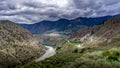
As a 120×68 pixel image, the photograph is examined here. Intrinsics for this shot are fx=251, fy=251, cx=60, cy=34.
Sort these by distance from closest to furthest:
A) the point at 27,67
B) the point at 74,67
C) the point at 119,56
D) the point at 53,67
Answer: the point at 74,67
the point at 119,56
the point at 53,67
the point at 27,67

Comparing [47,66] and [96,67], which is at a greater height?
[96,67]

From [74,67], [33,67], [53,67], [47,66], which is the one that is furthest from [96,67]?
[33,67]

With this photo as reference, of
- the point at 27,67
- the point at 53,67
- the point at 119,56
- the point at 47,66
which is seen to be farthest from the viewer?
the point at 27,67

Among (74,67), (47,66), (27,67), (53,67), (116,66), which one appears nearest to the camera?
(116,66)

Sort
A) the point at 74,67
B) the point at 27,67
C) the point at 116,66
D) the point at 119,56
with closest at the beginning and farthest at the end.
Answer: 1. the point at 116,66
2. the point at 74,67
3. the point at 119,56
4. the point at 27,67

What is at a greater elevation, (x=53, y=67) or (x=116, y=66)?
(x=116, y=66)

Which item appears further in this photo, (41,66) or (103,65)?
(41,66)

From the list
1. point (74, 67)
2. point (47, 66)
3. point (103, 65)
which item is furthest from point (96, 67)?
point (47, 66)

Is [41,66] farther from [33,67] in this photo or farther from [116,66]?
[116,66]

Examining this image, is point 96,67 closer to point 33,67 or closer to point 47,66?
point 47,66
